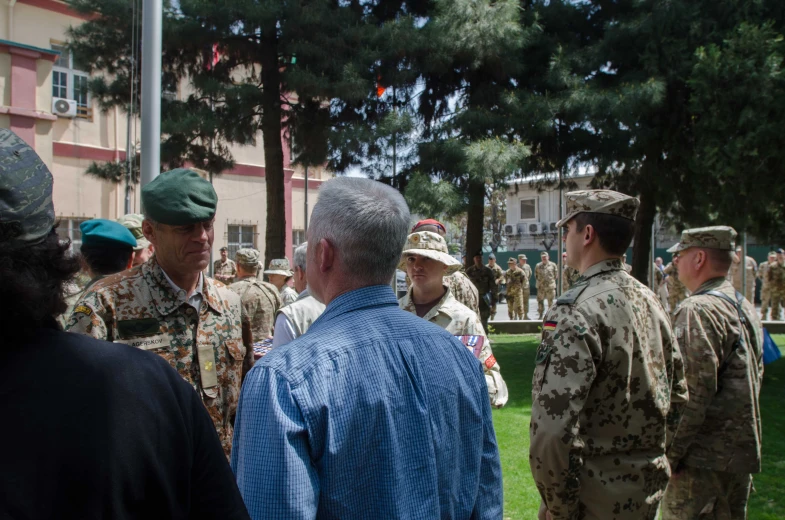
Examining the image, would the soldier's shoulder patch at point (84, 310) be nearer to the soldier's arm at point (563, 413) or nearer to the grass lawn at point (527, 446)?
the soldier's arm at point (563, 413)

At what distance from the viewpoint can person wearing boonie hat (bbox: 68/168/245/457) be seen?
2.73 metres

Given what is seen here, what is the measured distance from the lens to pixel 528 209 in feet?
181

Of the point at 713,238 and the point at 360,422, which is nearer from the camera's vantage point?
the point at 360,422

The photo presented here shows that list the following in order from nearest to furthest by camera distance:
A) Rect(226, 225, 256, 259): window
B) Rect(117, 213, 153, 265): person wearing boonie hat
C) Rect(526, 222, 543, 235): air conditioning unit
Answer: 1. Rect(117, 213, 153, 265): person wearing boonie hat
2. Rect(226, 225, 256, 259): window
3. Rect(526, 222, 543, 235): air conditioning unit

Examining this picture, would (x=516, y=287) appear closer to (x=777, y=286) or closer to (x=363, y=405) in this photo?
(x=777, y=286)

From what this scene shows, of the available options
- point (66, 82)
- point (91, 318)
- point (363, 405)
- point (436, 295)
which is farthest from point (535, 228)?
point (363, 405)

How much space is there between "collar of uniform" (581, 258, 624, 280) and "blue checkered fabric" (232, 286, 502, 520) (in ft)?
4.51

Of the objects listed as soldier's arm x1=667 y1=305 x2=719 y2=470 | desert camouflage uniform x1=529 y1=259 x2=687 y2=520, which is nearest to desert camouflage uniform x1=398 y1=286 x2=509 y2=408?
soldier's arm x1=667 y1=305 x2=719 y2=470

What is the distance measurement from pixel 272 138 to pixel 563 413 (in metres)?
11.1

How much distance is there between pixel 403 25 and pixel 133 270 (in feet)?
31.8

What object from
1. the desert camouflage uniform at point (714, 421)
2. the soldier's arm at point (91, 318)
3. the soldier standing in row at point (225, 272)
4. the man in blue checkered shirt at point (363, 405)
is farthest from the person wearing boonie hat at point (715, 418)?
the soldier standing in row at point (225, 272)

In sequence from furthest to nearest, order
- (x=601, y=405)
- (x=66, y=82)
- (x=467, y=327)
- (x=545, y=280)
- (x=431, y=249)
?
(x=545, y=280) → (x=66, y=82) → (x=431, y=249) → (x=467, y=327) → (x=601, y=405)

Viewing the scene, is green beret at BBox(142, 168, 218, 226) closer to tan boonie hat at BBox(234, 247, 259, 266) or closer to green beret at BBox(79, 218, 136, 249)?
green beret at BBox(79, 218, 136, 249)

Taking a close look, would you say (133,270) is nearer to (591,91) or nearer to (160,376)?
(160,376)
